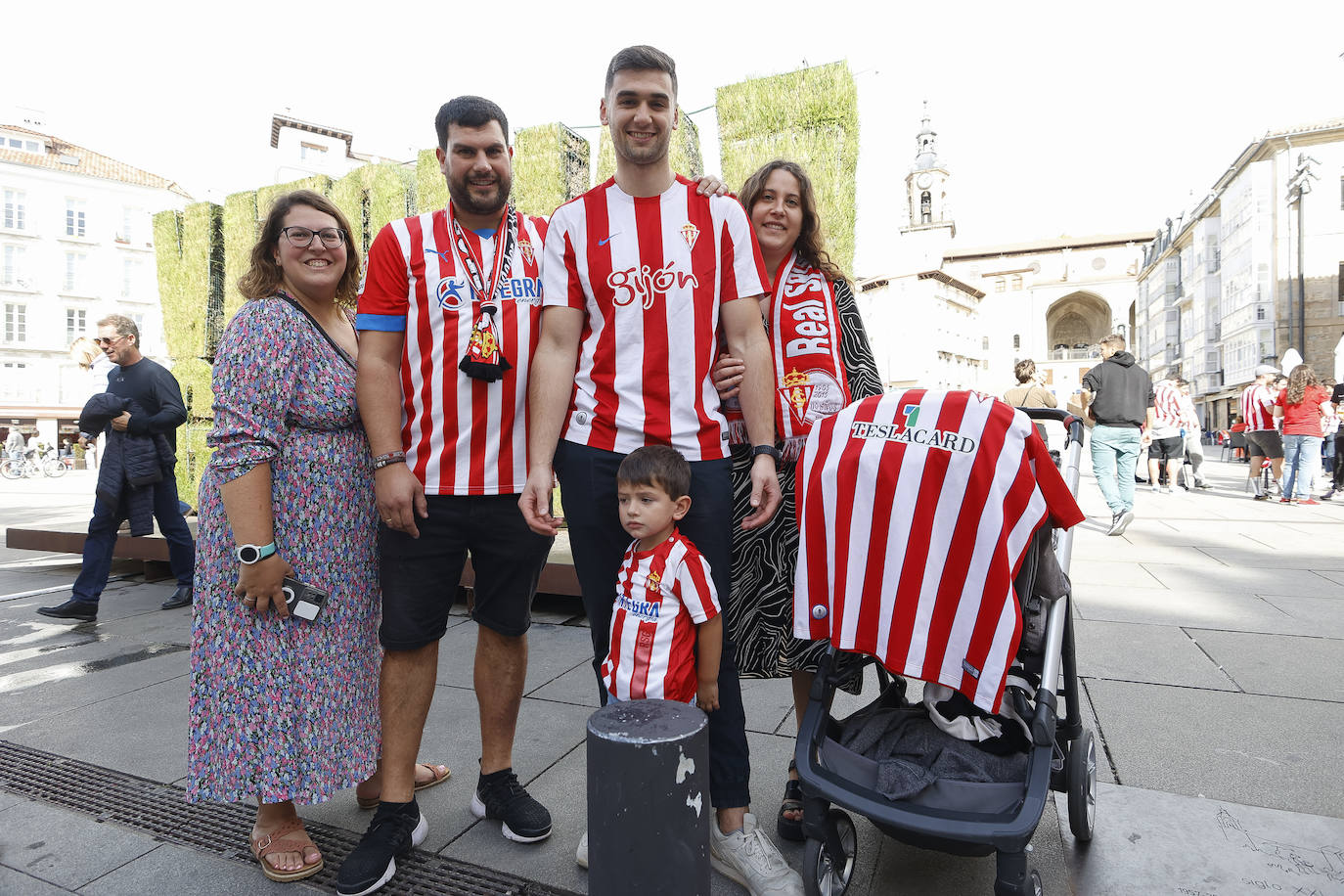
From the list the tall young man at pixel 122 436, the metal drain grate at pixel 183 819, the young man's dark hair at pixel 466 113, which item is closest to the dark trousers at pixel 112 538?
the tall young man at pixel 122 436

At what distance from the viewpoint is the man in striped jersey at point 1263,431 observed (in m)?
11.5

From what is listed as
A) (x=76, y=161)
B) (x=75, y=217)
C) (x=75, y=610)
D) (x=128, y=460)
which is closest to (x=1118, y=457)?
(x=128, y=460)

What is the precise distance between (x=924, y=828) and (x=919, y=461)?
853 millimetres

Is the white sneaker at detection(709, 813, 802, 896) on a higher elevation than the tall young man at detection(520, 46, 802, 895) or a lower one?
lower

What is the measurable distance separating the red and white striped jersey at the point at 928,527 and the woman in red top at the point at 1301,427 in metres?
10.9

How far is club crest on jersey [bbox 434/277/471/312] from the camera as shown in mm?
2316

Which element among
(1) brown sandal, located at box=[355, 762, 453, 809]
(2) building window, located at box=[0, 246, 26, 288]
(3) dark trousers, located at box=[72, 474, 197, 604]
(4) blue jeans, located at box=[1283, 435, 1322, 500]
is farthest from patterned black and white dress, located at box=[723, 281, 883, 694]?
(2) building window, located at box=[0, 246, 26, 288]

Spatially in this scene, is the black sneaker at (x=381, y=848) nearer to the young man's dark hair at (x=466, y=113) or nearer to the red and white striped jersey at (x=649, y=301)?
the red and white striped jersey at (x=649, y=301)

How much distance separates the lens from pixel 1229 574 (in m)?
6.19

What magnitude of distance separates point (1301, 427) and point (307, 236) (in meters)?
12.6

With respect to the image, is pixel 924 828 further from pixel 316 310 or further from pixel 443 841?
pixel 316 310

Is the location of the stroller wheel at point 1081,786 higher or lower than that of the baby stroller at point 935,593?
lower

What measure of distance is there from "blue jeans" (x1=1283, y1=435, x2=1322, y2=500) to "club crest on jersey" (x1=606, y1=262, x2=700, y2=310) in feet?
39.6

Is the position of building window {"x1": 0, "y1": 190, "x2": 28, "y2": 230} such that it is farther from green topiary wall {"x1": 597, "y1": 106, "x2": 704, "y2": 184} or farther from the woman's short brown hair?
the woman's short brown hair
